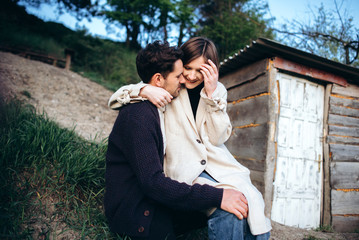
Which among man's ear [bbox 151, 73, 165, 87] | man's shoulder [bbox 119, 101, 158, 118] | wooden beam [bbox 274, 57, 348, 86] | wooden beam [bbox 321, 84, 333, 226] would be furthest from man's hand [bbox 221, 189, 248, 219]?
wooden beam [bbox 321, 84, 333, 226]

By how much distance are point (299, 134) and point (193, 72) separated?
12.1 feet

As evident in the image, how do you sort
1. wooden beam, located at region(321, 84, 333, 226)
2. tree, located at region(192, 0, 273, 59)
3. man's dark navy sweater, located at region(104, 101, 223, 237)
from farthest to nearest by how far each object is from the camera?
tree, located at region(192, 0, 273, 59)
wooden beam, located at region(321, 84, 333, 226)
man's dark navy sweater, located at region(104, 101, 223, 237)

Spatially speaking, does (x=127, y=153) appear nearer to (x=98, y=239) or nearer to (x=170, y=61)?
(x=170, y=61)

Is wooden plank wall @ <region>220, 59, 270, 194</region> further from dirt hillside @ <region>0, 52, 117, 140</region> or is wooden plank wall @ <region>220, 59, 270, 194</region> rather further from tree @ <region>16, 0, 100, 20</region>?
tree @ <region>16, 0, 100, 20</region>

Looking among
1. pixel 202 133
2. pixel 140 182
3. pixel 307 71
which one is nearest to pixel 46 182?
pixel 140 182

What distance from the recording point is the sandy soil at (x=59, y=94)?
6008 mm

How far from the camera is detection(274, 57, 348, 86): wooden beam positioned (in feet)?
14.5

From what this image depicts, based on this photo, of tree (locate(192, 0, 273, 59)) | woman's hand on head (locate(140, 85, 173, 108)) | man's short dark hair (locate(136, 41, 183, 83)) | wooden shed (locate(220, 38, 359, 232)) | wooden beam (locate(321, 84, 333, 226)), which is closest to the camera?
woman's hand on head (locate(140, 85, 173, 108))

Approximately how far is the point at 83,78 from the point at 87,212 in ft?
30.8

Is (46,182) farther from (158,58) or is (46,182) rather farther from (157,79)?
(158,58)

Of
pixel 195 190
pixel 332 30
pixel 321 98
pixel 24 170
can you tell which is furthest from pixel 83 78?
pixel 332 30

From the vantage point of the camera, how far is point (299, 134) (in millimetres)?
4641

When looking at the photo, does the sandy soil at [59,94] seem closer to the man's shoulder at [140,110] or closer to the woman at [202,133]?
the woman at [202,133]

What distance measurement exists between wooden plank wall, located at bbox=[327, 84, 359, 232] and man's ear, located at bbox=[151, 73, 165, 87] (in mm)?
4543
